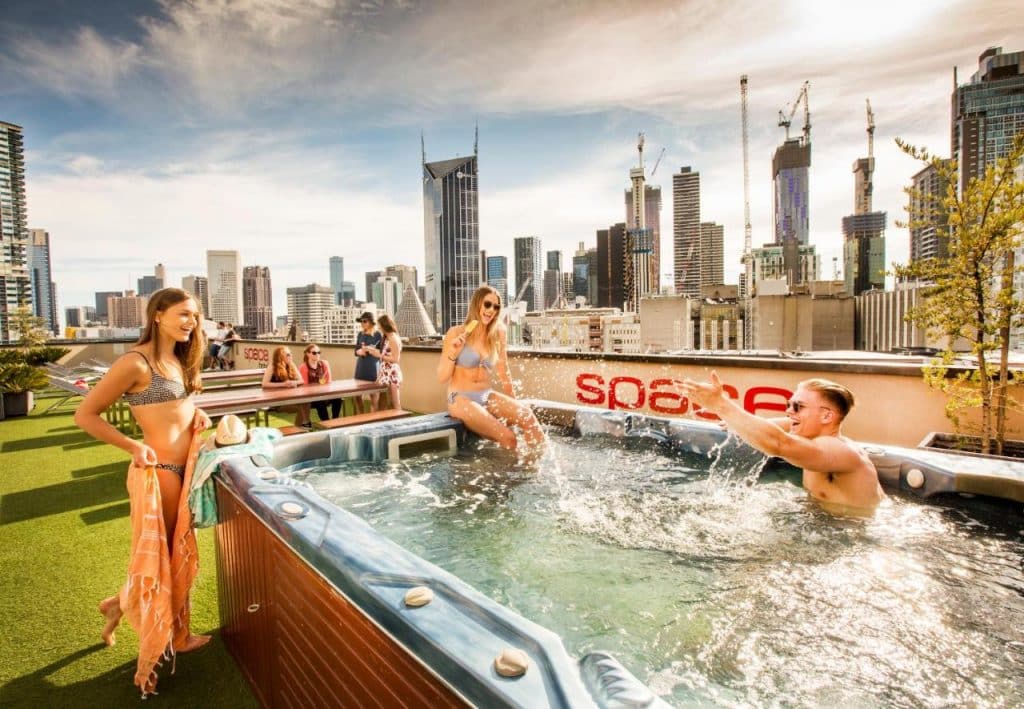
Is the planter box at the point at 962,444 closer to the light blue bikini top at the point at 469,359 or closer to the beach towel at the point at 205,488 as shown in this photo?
the light blue bikini top at the point at 469,359

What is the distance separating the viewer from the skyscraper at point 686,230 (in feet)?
333

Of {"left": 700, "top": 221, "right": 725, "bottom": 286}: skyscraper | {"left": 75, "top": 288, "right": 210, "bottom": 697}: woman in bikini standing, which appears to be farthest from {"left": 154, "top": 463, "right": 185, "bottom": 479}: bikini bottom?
{"left": 700, "top": 221, "right": 725, "bottom": 286}: skyscraper

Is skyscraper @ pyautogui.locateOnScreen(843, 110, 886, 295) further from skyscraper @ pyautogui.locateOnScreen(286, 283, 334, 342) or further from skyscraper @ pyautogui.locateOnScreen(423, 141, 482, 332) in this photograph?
skyscraper @ pyautogui.locateOnScreen(286, 283, 334, 342)

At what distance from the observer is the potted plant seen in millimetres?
7297

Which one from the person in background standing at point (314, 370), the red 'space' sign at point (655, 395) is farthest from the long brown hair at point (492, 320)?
the person in background standing at point (314, 370)

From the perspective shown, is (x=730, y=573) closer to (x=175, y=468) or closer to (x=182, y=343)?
(x=175, y=468)

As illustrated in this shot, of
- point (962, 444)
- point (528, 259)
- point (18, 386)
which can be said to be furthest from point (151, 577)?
point (528, 259)

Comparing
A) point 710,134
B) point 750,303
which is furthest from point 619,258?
point 710,134

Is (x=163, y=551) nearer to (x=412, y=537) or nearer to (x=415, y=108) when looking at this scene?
(x=412, y=537)

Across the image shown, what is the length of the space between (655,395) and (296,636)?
379cm

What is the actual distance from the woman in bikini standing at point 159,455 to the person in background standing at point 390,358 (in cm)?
364

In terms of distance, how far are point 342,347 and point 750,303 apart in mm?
39073

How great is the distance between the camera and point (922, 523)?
228 centimetres

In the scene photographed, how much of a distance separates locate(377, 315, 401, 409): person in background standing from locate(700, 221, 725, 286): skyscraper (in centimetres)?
9914
